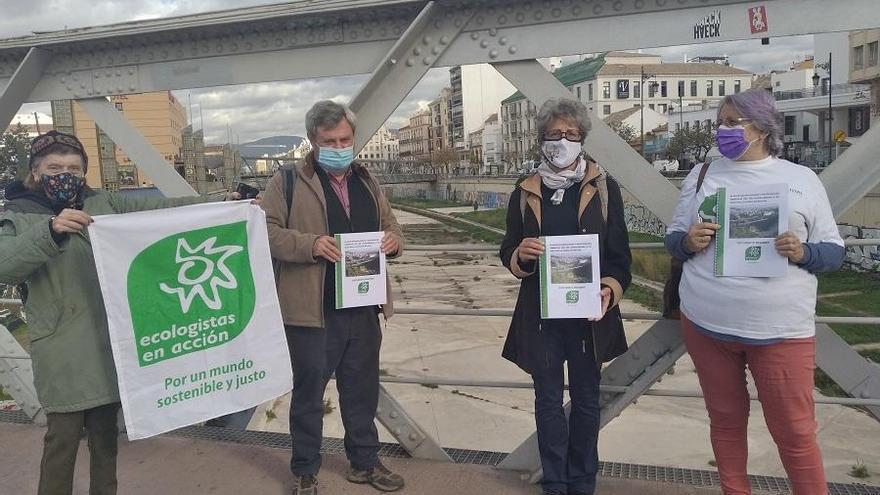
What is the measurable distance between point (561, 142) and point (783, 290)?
993mm

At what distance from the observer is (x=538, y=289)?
2.96 m

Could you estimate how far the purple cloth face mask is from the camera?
8.11 ft

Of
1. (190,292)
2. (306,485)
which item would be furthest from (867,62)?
(190,292)

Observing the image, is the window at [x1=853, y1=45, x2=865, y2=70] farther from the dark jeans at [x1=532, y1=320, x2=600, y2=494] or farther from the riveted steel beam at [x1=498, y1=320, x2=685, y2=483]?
the dark jeans at [x1=532, y1=320, x2=600, y2=494]

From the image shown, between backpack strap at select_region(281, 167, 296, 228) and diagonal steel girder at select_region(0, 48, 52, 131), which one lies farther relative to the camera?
diagonal steel girder at select_region(0, 48, 52, 131)

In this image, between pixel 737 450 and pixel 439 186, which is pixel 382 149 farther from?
pixel 737 450

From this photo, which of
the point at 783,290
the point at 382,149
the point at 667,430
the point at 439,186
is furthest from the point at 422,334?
the point at 382,149

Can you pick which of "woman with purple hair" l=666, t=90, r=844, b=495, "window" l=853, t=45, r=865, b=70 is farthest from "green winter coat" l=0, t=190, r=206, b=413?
"window" l=853, t=45, r=865, b=70

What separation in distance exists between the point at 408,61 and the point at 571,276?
1.29 meters

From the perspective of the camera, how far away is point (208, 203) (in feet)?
9.63

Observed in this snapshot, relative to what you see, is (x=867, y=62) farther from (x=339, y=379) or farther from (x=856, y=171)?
(x=339, y=379)

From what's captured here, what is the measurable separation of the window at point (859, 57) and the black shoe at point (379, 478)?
40.9m

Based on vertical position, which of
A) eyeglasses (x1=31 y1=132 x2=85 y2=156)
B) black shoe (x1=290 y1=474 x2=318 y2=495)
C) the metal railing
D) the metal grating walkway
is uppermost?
the metal railing

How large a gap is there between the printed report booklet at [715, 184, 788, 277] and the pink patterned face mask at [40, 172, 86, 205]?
2.42 meters
